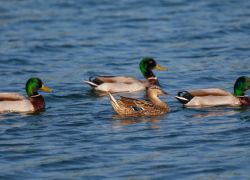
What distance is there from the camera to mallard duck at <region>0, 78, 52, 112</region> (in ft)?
38.0

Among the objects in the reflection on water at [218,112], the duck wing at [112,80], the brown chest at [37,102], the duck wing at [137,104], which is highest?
the duck wing at [112,80]

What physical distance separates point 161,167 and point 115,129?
213cm

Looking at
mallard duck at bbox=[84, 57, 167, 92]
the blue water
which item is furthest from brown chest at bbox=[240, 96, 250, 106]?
mallard duck at bbox=[84, 57, 167, 92]

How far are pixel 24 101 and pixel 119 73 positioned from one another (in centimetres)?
452

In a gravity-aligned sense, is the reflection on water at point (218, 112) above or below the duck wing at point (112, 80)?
below

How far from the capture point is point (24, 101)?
466 inches

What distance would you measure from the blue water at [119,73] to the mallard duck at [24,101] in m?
0.28

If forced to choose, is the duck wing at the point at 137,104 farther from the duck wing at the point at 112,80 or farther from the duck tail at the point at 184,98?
the duck wing at the point at 112,80

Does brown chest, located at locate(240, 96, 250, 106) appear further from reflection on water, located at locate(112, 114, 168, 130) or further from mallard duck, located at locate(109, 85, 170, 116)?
reflection on water, located at locate(112, 114, 168, 130)

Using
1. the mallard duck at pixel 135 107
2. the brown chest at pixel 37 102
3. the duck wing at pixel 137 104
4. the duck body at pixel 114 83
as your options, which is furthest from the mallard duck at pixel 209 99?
the brown chest at pixel 37 102

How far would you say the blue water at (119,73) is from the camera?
815cm

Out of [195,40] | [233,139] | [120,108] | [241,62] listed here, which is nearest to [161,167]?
[233,139]

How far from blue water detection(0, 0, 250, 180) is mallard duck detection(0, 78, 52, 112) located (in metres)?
0.28

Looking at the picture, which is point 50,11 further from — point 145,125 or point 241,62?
point 145,125
